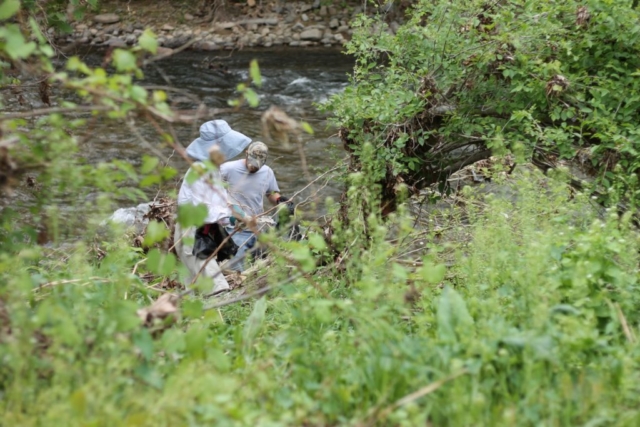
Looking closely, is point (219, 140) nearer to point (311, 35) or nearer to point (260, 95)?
point (260, 95)

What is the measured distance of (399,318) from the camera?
3412 millimetres

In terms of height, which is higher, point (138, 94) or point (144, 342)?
point (138, 94)

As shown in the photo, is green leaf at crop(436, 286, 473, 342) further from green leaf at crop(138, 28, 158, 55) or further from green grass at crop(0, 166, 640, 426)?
green leaf at crop(138, 28, 158, 55)

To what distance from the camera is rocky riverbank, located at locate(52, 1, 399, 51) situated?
679 inches

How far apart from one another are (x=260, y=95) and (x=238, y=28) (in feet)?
16.6

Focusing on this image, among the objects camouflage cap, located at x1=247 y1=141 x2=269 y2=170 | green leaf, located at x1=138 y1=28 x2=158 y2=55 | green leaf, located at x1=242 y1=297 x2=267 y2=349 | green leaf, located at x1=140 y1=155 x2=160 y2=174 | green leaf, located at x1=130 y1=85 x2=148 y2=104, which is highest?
green leaf, located at x1=138 y1=28 x2=158 y2=55

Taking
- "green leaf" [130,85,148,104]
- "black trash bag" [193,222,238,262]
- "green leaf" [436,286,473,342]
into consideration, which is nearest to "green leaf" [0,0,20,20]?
"green leaf" [130,85,148,104]

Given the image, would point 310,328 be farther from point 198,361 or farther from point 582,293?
point 582,293

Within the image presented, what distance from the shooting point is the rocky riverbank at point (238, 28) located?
1723cm

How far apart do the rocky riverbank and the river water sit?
643 mm

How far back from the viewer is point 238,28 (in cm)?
1766

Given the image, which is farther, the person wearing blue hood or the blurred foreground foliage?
the person wearing blue hood

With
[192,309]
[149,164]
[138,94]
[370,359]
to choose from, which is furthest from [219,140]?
[370,359]

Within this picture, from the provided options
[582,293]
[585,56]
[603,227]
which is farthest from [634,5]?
[582,293]
